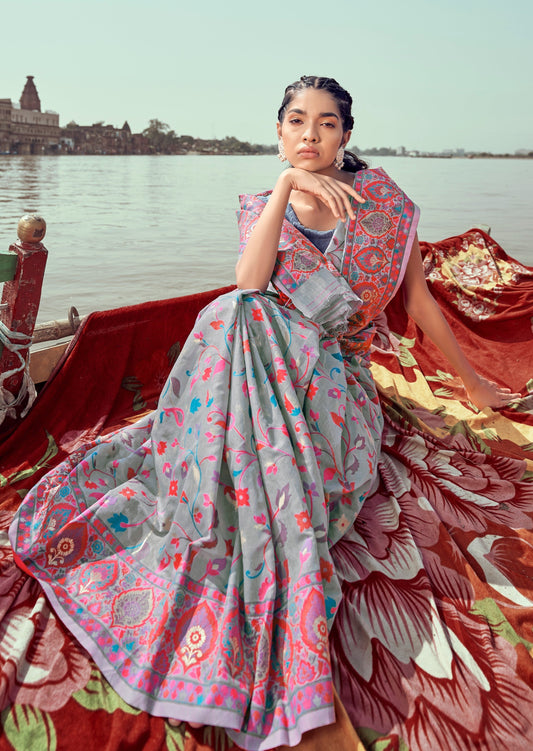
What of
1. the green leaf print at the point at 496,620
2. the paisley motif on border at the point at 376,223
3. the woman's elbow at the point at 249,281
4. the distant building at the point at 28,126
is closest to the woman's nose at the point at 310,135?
the paisley motif on border at the point at 376,223

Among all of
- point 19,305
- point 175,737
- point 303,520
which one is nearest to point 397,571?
point 303,520

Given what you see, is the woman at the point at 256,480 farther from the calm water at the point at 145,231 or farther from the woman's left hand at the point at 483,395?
the calm water at the point at 145,231

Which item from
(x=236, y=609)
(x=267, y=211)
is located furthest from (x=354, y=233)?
(x=236, y=609)

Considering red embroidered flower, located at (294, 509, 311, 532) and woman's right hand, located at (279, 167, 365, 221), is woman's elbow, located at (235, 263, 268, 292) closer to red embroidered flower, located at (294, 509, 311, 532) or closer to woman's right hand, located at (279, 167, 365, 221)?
woman's right hand, located at (279, 167, 365, 221)

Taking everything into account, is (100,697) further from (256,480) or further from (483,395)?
(483,395)

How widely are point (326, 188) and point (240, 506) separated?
100 cm

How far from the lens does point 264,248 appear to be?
1.85 m

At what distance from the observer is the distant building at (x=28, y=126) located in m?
50.5

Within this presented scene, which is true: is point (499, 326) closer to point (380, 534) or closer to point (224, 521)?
point (380, 534)

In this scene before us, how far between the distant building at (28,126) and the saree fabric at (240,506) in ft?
180

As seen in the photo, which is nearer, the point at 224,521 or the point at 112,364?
the point at 224,521

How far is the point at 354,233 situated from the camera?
6.49ft

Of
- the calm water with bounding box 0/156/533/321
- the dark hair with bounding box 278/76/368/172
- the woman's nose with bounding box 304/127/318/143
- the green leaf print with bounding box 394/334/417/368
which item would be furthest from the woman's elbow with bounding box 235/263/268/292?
the calm water with bounding box 0/156/533/321

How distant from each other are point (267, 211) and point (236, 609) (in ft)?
3.73
